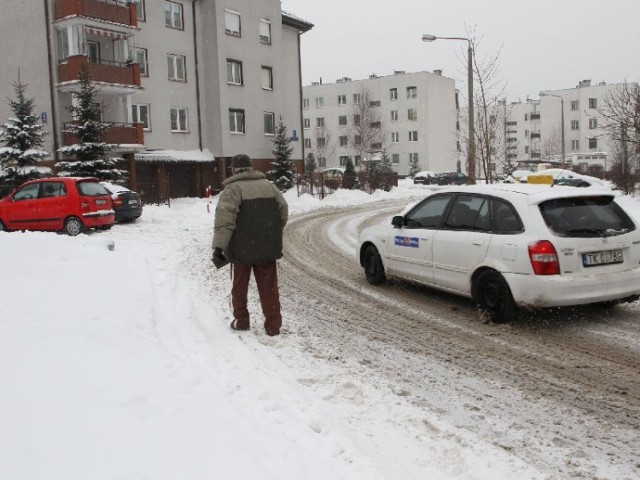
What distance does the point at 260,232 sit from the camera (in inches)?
242

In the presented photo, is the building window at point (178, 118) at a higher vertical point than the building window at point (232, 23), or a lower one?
lower

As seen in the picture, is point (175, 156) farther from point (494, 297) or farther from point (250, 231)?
point (494, 297)

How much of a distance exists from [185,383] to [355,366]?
1526 mm

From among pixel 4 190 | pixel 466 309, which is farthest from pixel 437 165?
pixel 466 309

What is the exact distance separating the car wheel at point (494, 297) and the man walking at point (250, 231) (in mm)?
2379

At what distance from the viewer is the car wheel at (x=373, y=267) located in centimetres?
920

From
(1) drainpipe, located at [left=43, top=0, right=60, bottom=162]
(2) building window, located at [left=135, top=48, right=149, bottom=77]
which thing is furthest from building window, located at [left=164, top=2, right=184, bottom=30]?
(1) drainpipe, located at [left=43, top=0, right=60, bottom=162]

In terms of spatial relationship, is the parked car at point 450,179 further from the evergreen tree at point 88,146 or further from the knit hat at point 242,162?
the knit hat at point 242,162

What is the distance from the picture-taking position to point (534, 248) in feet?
21.1

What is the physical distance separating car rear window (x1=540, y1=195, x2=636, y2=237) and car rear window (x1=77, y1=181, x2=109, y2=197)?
13273 millimetres

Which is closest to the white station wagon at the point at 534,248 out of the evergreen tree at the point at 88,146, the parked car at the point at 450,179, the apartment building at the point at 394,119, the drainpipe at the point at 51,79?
the evergreen tree at the point at 88,146

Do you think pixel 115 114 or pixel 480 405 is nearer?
pixel 480 405

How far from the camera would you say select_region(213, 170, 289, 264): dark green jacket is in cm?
607

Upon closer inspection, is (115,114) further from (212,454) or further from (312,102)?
(312,102)
